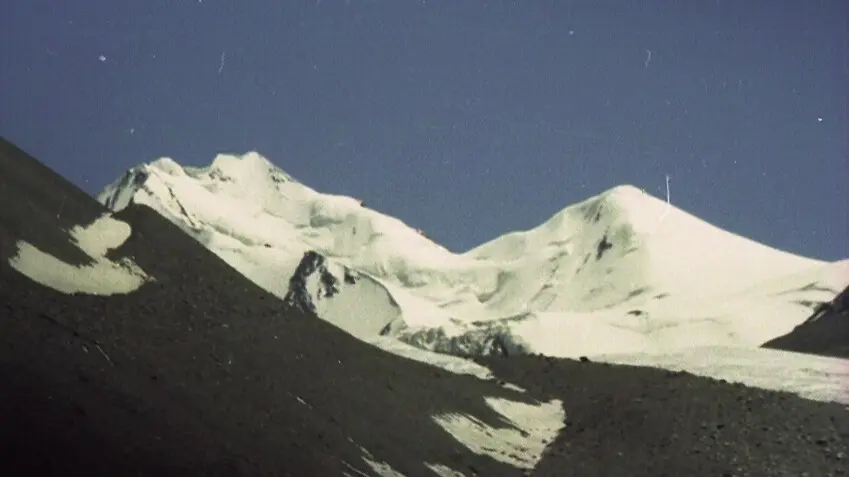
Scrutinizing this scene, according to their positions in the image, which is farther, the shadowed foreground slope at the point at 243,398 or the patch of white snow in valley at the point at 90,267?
the patch of white snow in valley at the point at 90,267

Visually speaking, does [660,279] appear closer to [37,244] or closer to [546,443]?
[546,443]

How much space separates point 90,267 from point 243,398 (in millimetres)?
5494

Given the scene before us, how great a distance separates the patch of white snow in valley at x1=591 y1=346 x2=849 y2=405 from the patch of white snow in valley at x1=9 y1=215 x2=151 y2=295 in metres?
21.4

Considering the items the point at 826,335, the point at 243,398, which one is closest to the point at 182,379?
the point at 243,398

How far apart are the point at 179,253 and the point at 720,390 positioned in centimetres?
1707

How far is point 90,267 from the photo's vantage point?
19.2 m

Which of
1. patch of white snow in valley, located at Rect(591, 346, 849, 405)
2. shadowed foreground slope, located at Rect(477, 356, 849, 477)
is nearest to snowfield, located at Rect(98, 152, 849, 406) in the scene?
patch of white snow in valley, located at Rect(591, 346, 849, 405)

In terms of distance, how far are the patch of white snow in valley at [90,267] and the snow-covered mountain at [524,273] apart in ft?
75.4

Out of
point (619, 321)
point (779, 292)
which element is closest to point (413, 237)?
point (619, 321)

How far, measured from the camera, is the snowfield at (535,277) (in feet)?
280

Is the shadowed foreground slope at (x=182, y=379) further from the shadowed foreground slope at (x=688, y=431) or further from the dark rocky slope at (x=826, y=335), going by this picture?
the dark rocky slope at (x=826, y=335)

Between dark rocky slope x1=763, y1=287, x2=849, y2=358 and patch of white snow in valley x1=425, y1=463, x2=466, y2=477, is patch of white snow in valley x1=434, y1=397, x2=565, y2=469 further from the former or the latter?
dark rocky slope x1=763, y1=287, x2=849, y2=358

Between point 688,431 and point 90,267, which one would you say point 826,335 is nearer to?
point 688,431

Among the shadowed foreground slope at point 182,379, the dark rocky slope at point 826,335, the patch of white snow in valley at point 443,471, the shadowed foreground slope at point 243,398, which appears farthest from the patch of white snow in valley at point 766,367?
the patch of white snow in valley at point 443,471
